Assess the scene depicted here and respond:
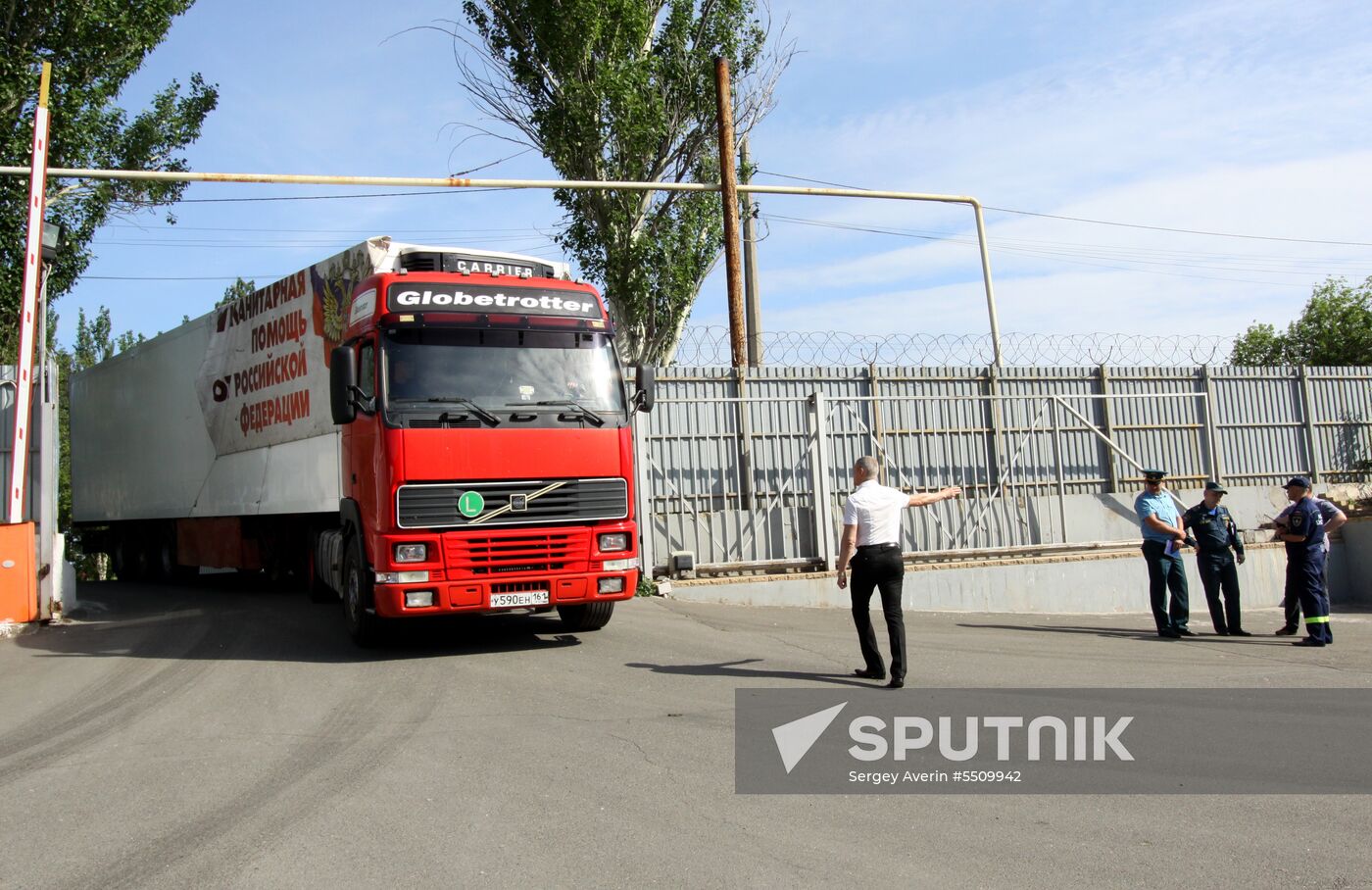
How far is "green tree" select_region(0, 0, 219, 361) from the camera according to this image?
2023cm

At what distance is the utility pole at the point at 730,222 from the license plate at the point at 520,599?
22.4 feet

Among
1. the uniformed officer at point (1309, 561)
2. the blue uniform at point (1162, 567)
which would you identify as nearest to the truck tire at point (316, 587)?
the blue uniform at point (1162, 567)

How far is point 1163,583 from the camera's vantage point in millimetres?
11297

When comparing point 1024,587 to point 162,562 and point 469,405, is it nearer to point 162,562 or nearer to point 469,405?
point 469,405

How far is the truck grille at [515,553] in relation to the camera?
888 cm

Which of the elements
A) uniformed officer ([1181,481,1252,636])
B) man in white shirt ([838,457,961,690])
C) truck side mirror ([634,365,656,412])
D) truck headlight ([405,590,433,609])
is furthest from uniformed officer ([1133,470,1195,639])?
truck headlight ([405,590,433,609])

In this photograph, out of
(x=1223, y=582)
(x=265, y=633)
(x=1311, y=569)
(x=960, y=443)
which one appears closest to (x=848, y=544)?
(x=1311, y=569)

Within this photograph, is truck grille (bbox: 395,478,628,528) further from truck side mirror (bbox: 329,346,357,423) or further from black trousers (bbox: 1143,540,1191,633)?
black trousers (bbox: 1143,540,1191,633)

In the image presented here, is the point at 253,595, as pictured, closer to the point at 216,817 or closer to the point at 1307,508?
the point at 216,817

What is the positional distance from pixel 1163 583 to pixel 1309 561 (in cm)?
134

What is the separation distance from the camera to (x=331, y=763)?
607cm

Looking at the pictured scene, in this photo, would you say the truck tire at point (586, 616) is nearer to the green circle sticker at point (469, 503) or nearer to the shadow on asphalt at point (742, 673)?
the shadow on asphalt at point (742, 673)

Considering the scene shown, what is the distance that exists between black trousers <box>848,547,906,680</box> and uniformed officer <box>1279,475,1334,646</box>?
195 inches

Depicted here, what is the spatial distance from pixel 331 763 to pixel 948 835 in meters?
3.35
